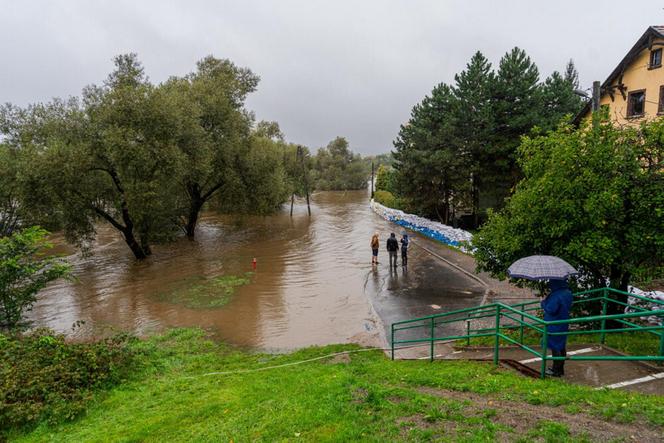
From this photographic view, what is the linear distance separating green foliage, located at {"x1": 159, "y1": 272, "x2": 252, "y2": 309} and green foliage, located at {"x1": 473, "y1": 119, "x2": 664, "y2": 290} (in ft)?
35.8

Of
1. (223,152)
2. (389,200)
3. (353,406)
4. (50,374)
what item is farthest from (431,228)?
(50,374)

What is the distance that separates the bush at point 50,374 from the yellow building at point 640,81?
20.6 m

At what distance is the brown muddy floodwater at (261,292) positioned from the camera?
1235 centimetres

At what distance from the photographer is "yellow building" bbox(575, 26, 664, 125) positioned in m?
17.4

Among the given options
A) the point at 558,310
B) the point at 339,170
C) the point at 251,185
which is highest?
the point at 339,170

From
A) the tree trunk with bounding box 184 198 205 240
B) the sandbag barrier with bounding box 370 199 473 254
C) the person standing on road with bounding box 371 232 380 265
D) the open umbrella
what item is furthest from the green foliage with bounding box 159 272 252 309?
the tree trunk with bounding box 184 198 205 240

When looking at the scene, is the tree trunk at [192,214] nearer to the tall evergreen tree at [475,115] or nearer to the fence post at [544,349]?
the tall evergreen tree at [475,115]

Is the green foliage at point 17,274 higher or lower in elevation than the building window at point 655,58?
lower

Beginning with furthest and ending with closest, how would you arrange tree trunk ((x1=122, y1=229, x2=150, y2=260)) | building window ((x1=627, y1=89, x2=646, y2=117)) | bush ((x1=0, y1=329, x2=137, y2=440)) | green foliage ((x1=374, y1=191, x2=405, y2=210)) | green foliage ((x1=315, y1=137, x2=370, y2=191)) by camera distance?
green foliage ((x1=315, y1=137, x2=370, y2=191)), green foliage ((x1=374, y1=191, x2=405, y2=210)), tree trunk ((x1=122, y1=229, x2=150, y2=260)), building window ((x1=627, y1=89, x2=646, y2=117)), bush ((x1=0, y1=329, x2=137, y2=440))

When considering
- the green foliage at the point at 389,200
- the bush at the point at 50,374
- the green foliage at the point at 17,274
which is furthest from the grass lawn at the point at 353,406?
the green foliage at the point at 389,200

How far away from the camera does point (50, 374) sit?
8.09 meters

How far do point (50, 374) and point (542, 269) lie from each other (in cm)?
993

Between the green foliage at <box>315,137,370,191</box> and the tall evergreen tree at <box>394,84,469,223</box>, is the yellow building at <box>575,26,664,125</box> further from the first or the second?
the green foliage at <box>315,137,370,191</box>

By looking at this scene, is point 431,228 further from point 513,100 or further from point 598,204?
point 598,204
